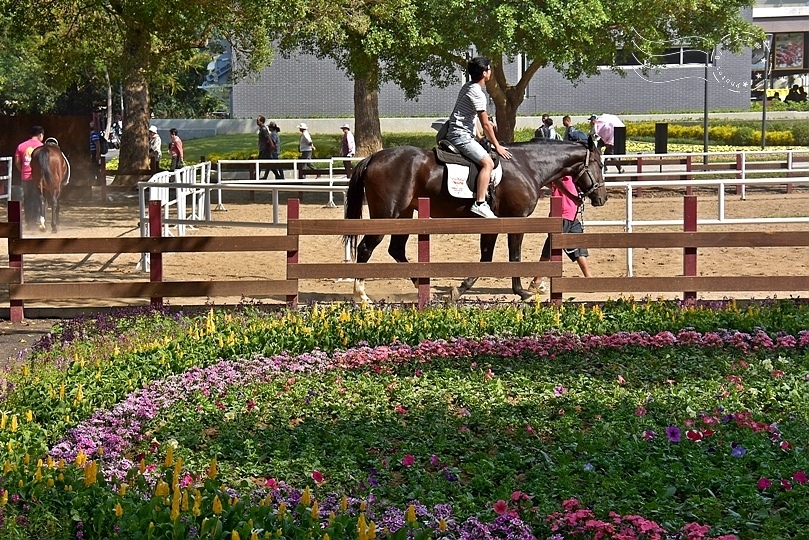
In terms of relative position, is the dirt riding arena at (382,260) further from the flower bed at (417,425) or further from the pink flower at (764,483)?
the pink flower at (764,483)

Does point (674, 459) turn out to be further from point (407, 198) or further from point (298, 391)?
point (407, 198)

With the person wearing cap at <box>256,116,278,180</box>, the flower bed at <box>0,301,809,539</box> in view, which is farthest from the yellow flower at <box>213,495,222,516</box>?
A: the person wearing cap at <box>256,116,278,180</box>

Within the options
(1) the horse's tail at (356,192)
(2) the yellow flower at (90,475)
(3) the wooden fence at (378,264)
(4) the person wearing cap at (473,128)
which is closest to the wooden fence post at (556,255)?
(3) the wooden fence at (378,264)

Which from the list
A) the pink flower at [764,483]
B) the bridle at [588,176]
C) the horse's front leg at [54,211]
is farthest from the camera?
the horse's front leg at [54,211]

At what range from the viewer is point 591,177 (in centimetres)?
1467

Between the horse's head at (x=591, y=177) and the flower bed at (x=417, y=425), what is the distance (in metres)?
3.01

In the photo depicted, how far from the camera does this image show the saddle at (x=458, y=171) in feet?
44.4

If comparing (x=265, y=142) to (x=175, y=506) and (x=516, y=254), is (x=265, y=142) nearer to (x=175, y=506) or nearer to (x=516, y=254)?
(x=516, y=254)

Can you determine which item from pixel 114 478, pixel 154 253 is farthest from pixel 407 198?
pixel 114 478

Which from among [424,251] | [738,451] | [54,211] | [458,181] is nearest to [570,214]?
[458,181]

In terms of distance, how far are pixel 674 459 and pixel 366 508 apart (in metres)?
1.86

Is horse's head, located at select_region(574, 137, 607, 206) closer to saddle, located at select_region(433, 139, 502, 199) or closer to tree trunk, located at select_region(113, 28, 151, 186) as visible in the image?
saddle, located at select_region(433, 139, 502, 199)

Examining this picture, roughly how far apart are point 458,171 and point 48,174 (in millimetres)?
10739

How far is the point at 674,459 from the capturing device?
23.0 ft
